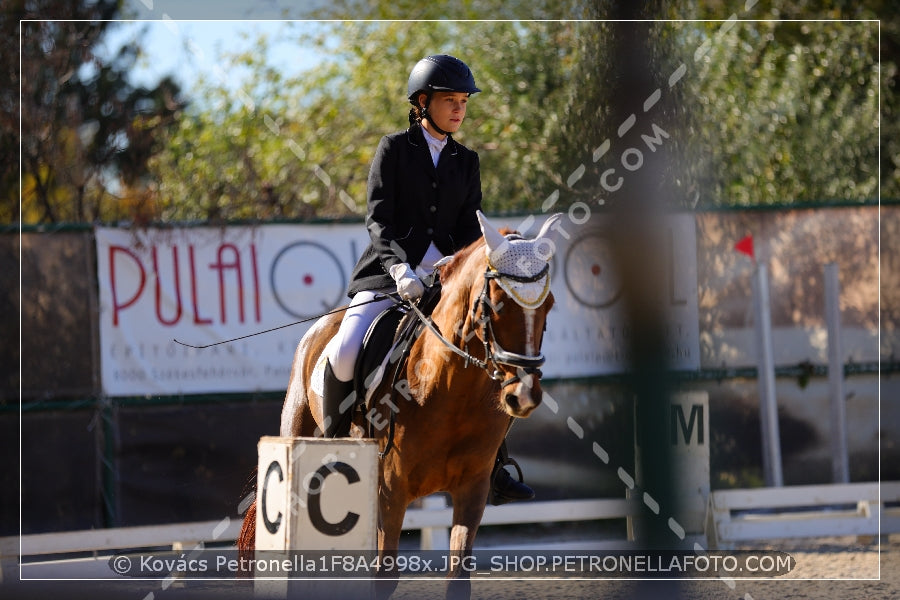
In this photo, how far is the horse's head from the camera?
3.77 m

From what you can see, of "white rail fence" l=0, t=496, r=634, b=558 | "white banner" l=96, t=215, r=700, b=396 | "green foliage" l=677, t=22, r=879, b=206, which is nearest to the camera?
"white rail fence" l=0, t=496, r=634, b=558

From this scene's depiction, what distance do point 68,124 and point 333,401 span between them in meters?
6.56

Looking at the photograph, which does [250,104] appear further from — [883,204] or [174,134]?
[883,204]

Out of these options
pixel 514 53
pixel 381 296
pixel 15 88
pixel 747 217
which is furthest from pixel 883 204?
pixel 15 88

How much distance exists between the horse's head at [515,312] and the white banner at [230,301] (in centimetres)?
387

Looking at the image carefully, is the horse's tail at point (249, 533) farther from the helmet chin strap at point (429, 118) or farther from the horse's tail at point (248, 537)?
the helmet chin strap at point (429, 118)

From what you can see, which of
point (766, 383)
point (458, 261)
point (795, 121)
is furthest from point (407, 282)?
point (795, 121)

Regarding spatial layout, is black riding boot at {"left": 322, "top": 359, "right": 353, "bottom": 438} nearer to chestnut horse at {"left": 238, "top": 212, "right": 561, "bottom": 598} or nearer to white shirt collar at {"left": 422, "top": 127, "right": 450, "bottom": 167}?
chestnut horse at {"left": 238, "top": 212, "right": 561, "bottom": 598}

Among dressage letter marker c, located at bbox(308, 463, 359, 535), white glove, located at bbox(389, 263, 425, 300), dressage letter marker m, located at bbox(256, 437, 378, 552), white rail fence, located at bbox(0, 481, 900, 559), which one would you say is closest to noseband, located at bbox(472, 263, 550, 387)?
white glove, located at bbox(389, 263, 425, 300)

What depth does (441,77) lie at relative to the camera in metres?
4.71

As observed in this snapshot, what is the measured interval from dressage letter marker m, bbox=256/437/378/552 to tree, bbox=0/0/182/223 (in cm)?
617

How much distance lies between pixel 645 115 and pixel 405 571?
18.9ft

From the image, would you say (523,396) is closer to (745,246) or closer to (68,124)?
(745,246)

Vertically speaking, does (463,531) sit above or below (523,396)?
below
